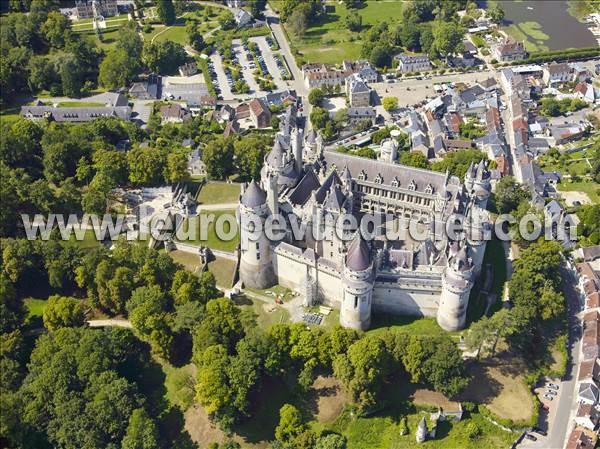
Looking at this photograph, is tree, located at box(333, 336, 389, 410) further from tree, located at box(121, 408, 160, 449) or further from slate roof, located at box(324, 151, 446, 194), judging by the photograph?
slate roof, located at box(324, 151, 446, 194)

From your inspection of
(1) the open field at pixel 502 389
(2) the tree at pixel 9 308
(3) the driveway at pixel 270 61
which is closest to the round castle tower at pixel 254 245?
(1) the open field at pixel 502 389

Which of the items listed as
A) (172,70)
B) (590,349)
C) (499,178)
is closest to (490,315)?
(590,349)

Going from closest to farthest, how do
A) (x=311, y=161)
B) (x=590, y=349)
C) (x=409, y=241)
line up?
(x=590, y=349)
(x=409, y=241)
(x=311, y=161)

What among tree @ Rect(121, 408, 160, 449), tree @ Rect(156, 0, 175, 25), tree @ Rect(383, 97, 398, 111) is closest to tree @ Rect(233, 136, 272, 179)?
tree @ Rect(383, 97, 398, 111)

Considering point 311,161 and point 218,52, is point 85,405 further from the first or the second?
point 218,52

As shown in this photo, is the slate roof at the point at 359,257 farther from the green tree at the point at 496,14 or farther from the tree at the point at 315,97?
the green tree at the point at 496,14

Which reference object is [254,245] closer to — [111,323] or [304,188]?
[304,188]

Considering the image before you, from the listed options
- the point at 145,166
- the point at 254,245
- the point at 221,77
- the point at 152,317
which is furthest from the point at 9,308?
the point at 221,77
